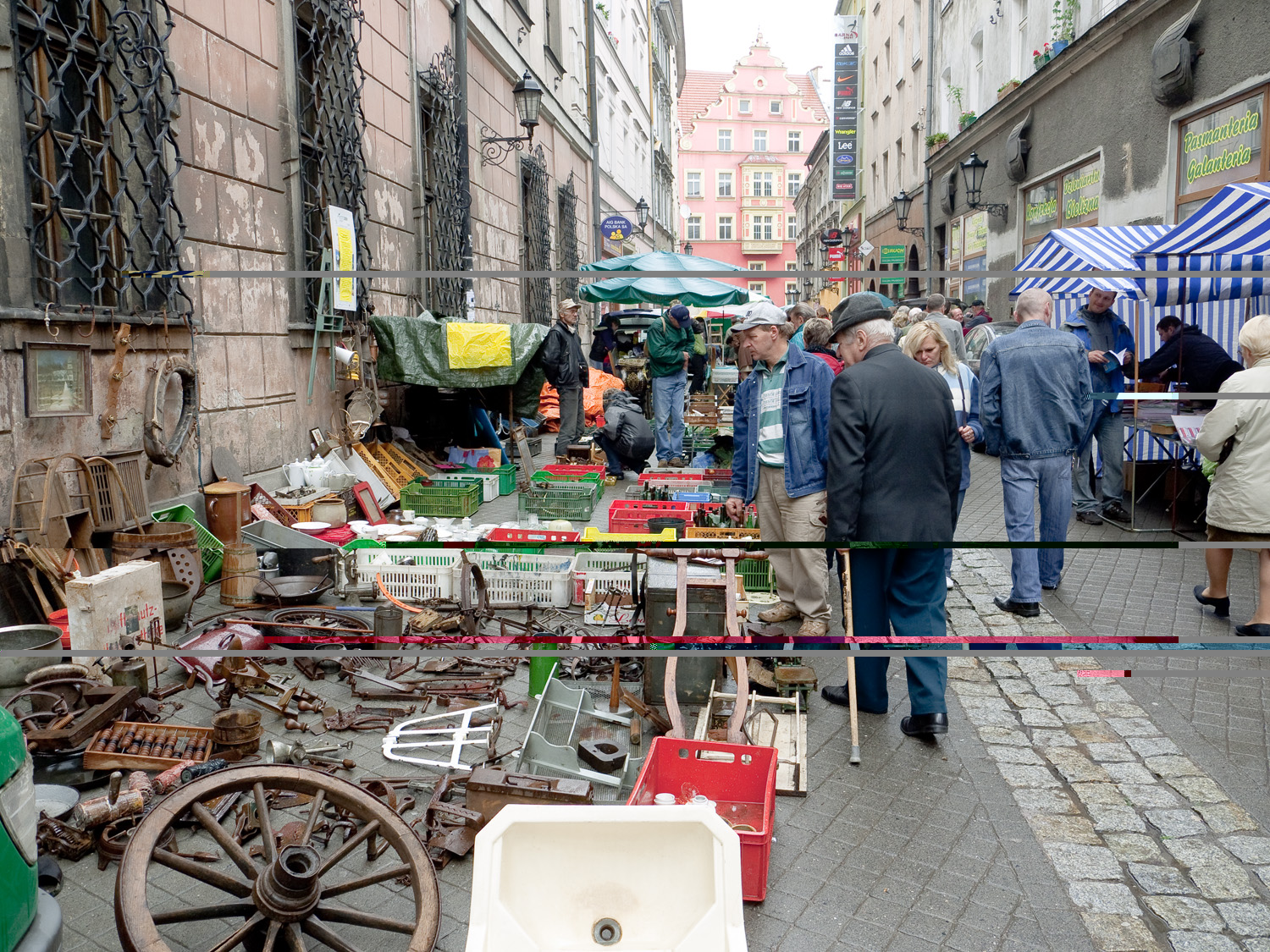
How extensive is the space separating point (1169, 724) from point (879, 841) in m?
1.98

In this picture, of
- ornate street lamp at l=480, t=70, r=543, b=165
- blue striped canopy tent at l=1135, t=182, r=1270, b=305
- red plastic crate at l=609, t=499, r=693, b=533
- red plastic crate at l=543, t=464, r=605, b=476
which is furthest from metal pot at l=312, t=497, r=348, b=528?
ornate street lamp at l=480, t=70, r=543, b=165

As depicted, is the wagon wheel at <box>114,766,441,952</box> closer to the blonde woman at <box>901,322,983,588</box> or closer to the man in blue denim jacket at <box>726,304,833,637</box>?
the man in blue denim jacket at <box>726,304,833,637</box>

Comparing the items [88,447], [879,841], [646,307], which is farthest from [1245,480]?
[646,307]

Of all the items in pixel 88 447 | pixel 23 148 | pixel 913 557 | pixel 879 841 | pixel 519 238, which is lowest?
pixel 879 841

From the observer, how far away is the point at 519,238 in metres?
18.8

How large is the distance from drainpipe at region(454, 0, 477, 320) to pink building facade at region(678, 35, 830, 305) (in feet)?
196

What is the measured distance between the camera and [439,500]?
8.55 m

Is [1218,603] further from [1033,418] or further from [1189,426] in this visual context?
[1033,418]

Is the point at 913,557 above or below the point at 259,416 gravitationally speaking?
below

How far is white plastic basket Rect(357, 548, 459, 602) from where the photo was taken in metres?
6.41

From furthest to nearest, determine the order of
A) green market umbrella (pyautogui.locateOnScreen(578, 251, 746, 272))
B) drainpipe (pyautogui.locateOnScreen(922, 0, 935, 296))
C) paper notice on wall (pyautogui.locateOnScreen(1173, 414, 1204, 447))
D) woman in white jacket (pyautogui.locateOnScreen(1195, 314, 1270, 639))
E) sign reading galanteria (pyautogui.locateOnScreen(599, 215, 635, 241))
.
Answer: sign reading galanteria (pyautogui.locateOnScreen(599, 215, 635, 241))
drainpipe (pyautogui.locateOnScreen(922, 0, 935, 296))
green market umbrella (pyautogui.locateOnScreen(578, 251, 746, 272))
paper notice on wall (pyautogui.locateOnScreen(1173, 414, 1204, 447))
woman in white jacket (pyautogui.locateOnScreen(1195, 314, 1270, 639))

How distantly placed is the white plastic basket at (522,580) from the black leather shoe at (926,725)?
253 cm

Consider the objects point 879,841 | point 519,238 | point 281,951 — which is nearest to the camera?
point 281,951

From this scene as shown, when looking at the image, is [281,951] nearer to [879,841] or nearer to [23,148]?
[879,841]
